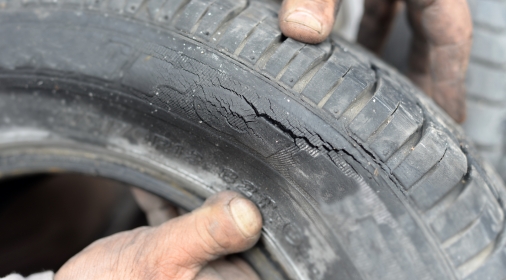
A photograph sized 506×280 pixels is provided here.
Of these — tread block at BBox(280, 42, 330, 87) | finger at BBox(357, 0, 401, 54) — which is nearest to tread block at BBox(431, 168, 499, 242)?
tread block at BBox(280, 42, 330, 87)

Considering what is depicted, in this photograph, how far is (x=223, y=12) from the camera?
2.89 feet

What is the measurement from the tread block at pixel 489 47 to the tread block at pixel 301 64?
0.80 m

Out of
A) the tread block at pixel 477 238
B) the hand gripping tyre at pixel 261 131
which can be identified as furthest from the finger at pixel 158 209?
the tread block at pixel 477 238

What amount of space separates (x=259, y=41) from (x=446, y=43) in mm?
685

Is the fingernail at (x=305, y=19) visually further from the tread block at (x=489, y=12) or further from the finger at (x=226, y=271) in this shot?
the tread block at (x=489, y=12)

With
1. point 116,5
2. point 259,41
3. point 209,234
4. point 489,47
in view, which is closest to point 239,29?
point 259,41

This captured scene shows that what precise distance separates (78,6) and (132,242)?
20.7 inches

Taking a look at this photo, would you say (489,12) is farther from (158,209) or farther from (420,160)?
(158,209)

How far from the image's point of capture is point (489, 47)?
138 centimetres

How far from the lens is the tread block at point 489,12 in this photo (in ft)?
4.50

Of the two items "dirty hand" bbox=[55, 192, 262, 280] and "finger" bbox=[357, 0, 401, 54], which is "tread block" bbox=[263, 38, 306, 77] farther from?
"finger" bbox=[357, 0, 401, 54]

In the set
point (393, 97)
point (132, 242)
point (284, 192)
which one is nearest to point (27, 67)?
point (132, 242)

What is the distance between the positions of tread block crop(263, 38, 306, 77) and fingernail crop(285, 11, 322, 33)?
5 cm

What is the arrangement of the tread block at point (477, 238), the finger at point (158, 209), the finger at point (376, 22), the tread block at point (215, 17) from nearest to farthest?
the tread block at point (477, 238) → the tread block at point (215, 17) → the finger at point (158, 209) → the finger at point (376, 22)
